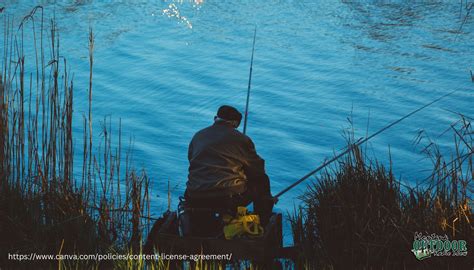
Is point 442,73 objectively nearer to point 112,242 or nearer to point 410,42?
point 410,42

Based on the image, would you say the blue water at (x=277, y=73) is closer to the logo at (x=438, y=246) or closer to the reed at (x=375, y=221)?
the reed at (x=375, y=221)

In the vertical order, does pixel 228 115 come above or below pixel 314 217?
above

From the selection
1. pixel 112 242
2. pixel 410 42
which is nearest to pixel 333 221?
pixel 112 242

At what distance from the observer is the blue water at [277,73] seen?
379 inches

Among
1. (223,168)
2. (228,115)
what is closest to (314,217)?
(223,168)

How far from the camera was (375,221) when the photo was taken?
5312mm

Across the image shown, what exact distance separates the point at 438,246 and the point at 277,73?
7.04 m

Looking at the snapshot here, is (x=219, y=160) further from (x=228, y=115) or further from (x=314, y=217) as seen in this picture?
(x=314, y=217)

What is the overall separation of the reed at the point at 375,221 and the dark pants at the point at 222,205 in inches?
10.0

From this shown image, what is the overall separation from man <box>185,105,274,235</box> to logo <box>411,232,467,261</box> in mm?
920

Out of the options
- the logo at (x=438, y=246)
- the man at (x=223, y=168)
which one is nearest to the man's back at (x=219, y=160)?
the man at (x=223, y=168)

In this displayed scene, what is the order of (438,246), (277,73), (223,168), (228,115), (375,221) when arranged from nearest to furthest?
(438,246)
(375,221)
(223,168)
(228,115)
(277,73)

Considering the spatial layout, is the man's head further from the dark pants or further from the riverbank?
the riverbank

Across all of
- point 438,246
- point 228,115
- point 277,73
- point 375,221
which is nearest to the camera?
point 438,246
